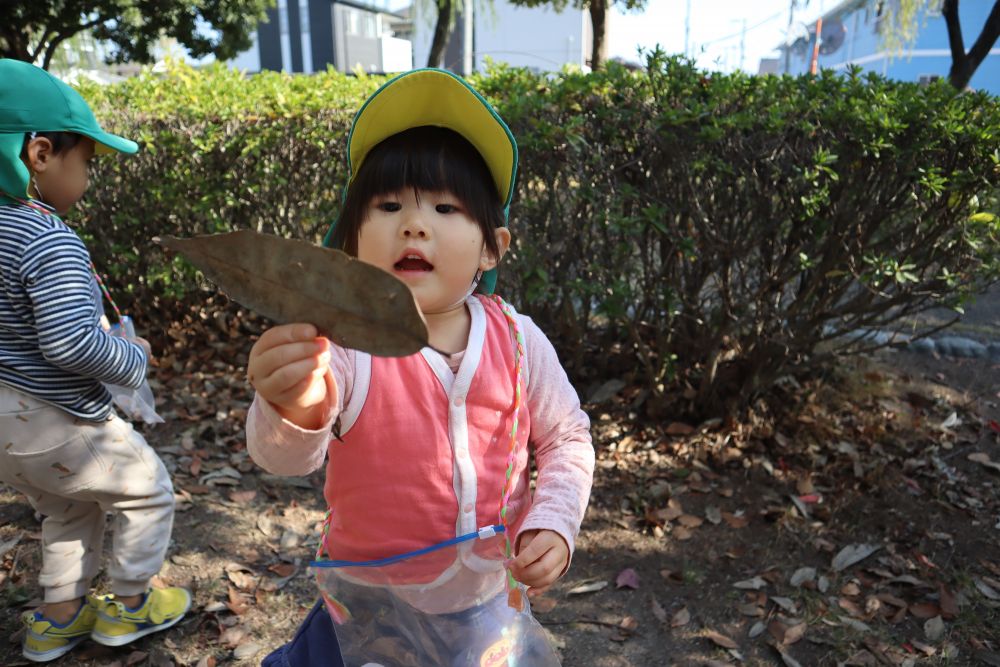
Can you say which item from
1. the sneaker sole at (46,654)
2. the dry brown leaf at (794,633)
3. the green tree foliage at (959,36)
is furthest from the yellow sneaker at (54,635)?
the green tree foliage at (959,36)

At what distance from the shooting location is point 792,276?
3564mm

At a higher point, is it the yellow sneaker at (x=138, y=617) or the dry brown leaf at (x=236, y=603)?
the yellow sneaker at (x=138, y=617)

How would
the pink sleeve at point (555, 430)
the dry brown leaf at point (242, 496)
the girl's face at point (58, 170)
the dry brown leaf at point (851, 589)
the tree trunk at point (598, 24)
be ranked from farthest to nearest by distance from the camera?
the tree trunk at point (598, 24) < the dry brown leaf at point (242, 496) < the dry brown leaf at point (851, 589) < the girl's face at point (58, 170) < the pink sleeve at point (555, 430)

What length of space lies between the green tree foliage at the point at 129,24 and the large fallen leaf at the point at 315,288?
10601mm

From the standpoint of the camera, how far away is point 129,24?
36.1ft

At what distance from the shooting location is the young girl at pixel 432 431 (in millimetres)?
1306

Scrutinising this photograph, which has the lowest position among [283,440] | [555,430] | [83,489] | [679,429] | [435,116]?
[679,429]

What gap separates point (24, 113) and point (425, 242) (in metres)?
1.43

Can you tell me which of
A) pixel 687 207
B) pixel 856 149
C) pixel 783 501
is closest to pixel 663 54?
pixel 687 207

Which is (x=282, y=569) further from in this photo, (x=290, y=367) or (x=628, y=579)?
(x=290, y=367)

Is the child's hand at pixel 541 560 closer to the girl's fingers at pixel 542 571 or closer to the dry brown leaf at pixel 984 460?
the girl's fingers at pixel 542 571

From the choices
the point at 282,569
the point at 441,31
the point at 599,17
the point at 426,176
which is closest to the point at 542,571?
the point at 426,176

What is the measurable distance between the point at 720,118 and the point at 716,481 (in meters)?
1.74

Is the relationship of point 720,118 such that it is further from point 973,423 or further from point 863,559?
point 973,423
